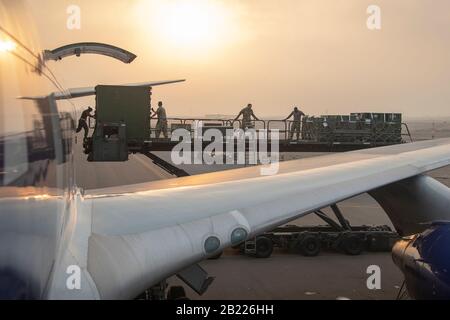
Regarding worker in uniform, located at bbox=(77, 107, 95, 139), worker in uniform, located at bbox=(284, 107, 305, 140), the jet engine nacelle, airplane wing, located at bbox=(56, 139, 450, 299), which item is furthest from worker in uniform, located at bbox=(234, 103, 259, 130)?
the jet engine nacelle

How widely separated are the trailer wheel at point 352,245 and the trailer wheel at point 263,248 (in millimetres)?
1771

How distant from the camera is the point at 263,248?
1195 cm

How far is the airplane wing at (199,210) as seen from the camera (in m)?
4.63

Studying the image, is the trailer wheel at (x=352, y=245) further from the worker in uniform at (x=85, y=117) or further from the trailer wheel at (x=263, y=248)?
the worker in uniform at (x=85, y=117)

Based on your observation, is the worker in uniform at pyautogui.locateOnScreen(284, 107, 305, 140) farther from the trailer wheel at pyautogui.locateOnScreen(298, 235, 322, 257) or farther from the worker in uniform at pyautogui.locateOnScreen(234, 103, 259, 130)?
the trailer wheel at pyautogui.locateOnScreen(298, 235, 322, 257)

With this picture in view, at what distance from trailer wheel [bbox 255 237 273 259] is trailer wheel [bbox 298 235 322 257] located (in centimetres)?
74

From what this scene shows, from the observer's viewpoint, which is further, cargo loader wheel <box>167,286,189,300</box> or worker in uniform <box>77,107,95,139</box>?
worker in uniform <box>77,107,95,139</box>

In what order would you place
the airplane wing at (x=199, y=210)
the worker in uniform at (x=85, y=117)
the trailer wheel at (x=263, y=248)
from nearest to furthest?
the airplane wing at (x=199, y=210), the trailer wheel at (x=263, y=248), the worker in uniform at (x=85, y=117)

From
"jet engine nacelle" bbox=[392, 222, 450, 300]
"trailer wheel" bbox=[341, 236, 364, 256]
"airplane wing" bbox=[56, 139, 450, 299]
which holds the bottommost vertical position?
"trailer wheel" bbox=[341, 236, 364, 256]

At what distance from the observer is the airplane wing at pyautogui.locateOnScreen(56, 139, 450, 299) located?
15.2 ft

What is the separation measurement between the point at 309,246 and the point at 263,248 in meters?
1.09

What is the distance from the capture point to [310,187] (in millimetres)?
7203

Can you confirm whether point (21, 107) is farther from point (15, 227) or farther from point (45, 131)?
point (45, 131)

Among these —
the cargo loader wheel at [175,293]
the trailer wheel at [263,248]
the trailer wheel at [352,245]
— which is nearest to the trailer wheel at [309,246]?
the trailer wheel at [352,245]
